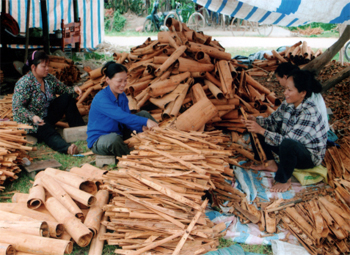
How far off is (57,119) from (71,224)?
2.83 metres

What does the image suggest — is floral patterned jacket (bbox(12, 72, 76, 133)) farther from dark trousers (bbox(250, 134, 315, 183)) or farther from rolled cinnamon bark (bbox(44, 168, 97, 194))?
dark trousers (bbox(250, 134, 315, 183))

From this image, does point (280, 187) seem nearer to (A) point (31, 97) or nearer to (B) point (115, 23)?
(A) point (31, 97)

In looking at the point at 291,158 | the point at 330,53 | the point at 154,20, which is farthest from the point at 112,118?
the point at 154,20

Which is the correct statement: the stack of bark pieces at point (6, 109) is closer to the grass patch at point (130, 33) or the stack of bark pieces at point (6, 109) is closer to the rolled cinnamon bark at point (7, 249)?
the rolled cinnamon bark at point (7, 249)

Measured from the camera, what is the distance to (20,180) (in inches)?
143

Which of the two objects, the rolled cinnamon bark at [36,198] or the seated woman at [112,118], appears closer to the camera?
the rolled cinnamon bark at [36,198]

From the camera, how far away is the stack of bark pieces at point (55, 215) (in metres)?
2.25

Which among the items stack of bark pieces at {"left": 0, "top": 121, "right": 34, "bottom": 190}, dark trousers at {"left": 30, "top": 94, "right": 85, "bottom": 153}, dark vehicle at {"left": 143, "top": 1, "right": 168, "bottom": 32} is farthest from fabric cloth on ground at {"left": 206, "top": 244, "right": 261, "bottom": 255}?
dark vehicle at {"left": 143, "top": 1, "right": 168, "bottom": 32}

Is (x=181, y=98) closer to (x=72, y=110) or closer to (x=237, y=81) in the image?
(x=237, y=81)

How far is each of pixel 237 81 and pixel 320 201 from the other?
8.21 feet

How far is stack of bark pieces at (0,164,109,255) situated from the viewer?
225cm

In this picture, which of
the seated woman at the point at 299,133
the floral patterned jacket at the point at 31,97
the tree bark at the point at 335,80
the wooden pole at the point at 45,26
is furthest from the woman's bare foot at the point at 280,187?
the wooden pole at the point at 45,26

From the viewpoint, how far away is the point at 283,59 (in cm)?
737

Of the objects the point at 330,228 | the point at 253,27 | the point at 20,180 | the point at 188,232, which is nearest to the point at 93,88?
the point at 20,180
